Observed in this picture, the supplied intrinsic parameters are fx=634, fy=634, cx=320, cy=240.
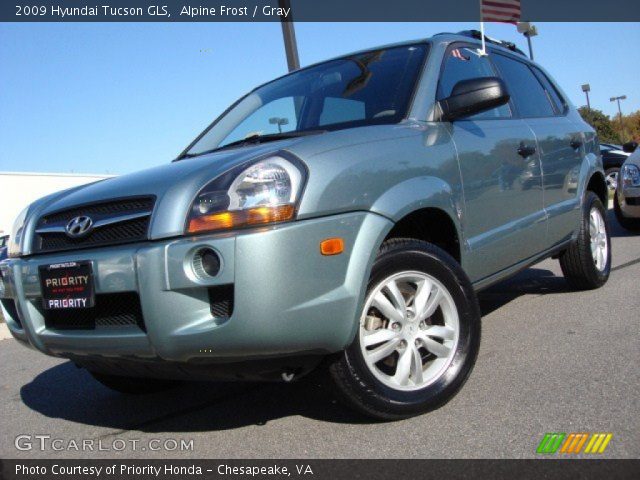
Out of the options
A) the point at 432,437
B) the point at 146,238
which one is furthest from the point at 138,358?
the point at 432,437

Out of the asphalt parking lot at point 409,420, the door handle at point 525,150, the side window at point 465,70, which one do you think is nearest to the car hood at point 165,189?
the asphalt parking lot at point 409,420

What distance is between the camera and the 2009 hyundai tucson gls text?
2.22 meters

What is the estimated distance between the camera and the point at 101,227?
8.05 ft

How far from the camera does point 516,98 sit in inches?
162

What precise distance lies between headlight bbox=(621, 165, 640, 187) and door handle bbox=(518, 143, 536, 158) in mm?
4810

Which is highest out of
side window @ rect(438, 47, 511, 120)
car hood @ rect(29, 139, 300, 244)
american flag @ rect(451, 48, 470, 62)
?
american flag @ rect(451, 48, 470, 62)

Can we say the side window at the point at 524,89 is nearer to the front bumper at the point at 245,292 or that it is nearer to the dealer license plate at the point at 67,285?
the front bumper at the point at 245,292

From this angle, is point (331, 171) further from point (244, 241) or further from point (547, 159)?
point (547, 159)

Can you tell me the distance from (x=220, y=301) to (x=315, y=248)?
38 cm

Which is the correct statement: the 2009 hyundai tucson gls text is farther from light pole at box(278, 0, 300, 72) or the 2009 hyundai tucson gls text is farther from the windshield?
light pole at box(278, 0, 300, 72)

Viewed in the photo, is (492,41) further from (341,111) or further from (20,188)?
(20,188)

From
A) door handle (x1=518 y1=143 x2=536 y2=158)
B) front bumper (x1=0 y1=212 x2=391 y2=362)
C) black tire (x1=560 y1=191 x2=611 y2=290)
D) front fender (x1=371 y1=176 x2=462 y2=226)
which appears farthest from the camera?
black tire (x1=560 y1=191 x2=611 y2=290)

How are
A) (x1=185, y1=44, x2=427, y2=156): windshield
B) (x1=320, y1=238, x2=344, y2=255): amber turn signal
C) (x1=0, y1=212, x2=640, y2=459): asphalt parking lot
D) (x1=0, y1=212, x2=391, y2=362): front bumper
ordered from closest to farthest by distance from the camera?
(x1=0, y1=212, x2=391, y2=362): front bumper
(x1=320, y1=238, x2=344, y2=255): amber turn signal
(x1=0, y1=212, x2=640, y2=459): asphalt parking lot
(x1=185, y1=44, x2=427, y2=156): windshield
